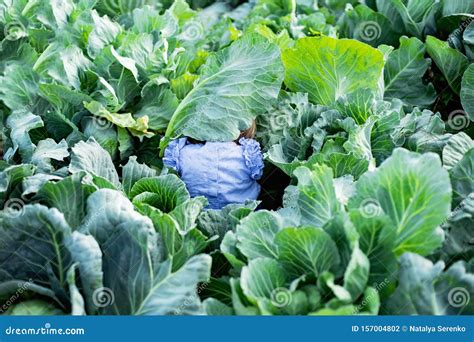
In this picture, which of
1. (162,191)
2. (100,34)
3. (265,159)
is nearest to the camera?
(162,191)

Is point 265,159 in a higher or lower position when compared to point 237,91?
lower

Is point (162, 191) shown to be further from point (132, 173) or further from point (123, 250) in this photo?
point (123, 250)

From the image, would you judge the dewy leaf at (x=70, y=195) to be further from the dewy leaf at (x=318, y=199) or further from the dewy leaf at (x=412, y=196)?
the dewy leaf at (x=412, y=196)

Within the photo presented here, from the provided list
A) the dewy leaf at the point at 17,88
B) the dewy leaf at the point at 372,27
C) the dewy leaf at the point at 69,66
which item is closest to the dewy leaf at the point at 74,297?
the dewy leaf at the point at 69,66

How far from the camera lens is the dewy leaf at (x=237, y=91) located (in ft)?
11.0

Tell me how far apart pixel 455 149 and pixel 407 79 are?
100cm

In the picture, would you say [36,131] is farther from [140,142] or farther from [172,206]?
[172,206]

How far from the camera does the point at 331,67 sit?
3445mm

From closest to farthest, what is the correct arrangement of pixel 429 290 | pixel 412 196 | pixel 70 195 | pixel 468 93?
pixel 429 290
pixel 412 196
pixel 70 195
pixel 468 93

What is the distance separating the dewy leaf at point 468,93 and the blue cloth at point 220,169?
3.95 feet

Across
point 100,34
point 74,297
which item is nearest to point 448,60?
point 100,34

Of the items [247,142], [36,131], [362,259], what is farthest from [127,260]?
[36,131]

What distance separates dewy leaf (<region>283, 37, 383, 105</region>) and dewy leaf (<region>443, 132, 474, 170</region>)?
522 mm

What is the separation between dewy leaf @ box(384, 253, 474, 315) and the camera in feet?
7.15
